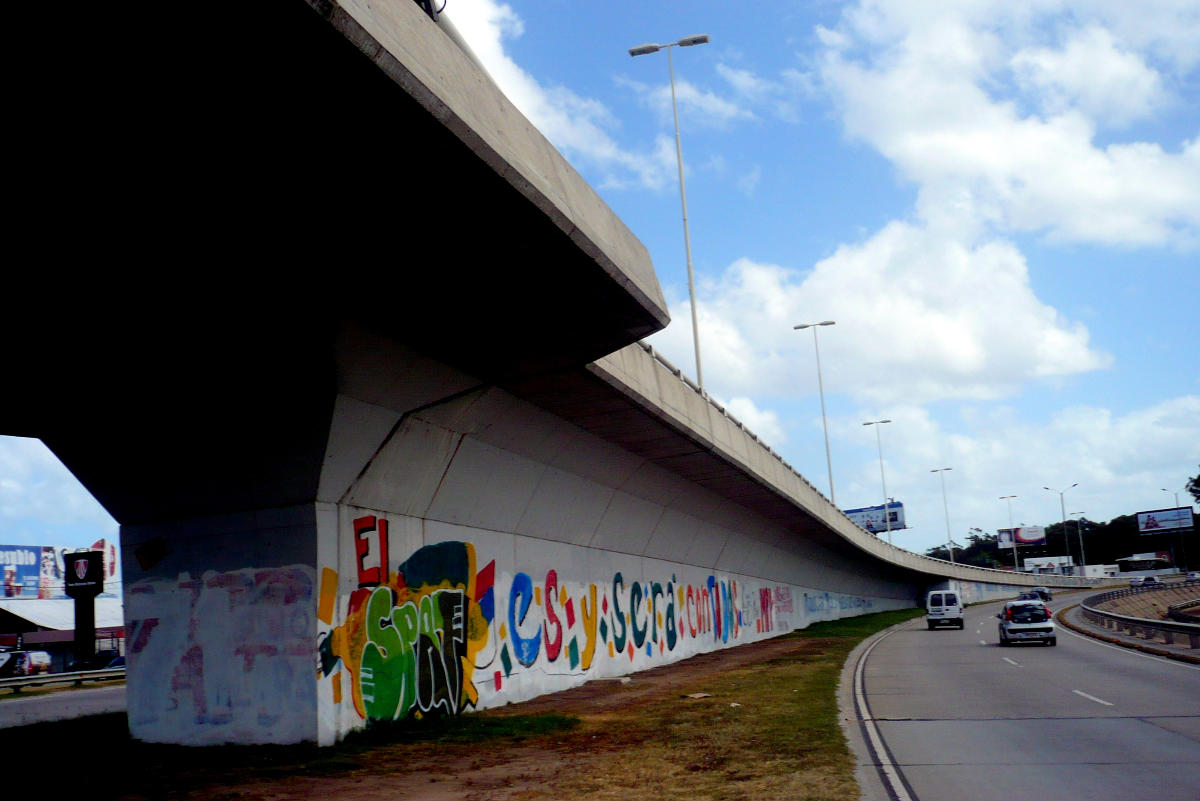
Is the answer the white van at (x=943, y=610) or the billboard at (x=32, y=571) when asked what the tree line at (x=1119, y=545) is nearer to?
the white van at (x=943, y=610)

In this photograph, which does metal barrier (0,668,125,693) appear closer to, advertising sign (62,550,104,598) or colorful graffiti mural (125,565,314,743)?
advertising sign (62,550,104,598)

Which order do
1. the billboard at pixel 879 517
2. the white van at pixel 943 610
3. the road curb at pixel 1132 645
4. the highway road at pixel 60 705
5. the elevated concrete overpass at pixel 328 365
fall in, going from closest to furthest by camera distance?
1. the elevated concrete overpass at pixel 328 365
2. the highway road at pixel 60 705
3. the road curb at pixel 1132 645
4. the white van at pixel 943 610
5. the billboard at pixel 879 517

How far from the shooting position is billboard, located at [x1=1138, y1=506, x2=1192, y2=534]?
13638 cm

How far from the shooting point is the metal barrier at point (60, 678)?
3466cm

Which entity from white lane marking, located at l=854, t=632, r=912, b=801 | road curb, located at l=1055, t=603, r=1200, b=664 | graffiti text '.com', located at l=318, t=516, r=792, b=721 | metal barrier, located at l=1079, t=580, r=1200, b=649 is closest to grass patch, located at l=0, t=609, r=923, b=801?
white lane marking, located at l=854, t=632, r=912, b=801

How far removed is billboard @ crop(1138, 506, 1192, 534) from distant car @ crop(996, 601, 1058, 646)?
393 ft

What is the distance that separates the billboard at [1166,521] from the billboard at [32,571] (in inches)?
5323

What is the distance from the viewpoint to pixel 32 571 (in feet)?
175

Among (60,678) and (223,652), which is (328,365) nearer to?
(223,652)

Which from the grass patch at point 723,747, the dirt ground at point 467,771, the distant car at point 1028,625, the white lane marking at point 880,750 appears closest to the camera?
the white lane marking at point 880,750

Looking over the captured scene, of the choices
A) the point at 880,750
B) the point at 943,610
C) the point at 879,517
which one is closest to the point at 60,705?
the point at 880,750

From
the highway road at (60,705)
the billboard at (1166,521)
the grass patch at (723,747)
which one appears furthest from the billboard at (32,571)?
the billboard at (1166,521)

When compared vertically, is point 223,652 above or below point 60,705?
above

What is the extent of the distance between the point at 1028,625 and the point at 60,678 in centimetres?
3488
